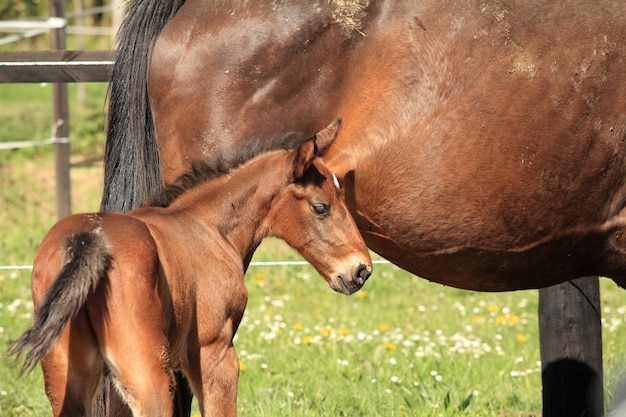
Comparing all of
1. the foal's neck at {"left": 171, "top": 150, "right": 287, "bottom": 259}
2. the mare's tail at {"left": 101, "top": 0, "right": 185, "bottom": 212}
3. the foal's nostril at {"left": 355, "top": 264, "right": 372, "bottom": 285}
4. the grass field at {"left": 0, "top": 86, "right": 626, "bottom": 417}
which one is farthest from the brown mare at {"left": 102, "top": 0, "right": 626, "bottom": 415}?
the grass field at {"left": 0, "top": 86, "right": 626, "bottom": 417}

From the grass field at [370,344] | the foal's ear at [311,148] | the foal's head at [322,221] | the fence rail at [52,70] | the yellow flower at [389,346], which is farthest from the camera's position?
the yellow flower at [389,346]

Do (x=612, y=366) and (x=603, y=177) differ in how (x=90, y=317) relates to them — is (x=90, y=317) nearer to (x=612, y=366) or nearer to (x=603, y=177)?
(x=603, y=177)

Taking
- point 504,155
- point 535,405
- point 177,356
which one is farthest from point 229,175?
point 535,405

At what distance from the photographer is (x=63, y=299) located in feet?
8.86

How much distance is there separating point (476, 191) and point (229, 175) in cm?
96

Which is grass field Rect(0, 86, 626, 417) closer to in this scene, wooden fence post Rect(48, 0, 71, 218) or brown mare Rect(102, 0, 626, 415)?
wooden fence post Rect(48, 0, 71, 218)

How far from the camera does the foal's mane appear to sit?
359 centimetres

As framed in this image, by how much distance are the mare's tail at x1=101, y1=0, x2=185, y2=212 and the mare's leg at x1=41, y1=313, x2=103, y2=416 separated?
1.04 m

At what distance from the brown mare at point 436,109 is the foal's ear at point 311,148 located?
10cm

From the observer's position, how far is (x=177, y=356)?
3.21 m

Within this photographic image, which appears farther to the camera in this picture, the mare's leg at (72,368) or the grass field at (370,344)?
A: the grass field at (370,344)

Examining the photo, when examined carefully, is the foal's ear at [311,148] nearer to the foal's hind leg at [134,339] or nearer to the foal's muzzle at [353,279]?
the foal's muzzle at [353,279]

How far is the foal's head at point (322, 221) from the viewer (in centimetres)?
354

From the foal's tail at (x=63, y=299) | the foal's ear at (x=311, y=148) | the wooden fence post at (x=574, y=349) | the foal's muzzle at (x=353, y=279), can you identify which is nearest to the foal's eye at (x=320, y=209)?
the foal's ear at (x=311, y=148)
